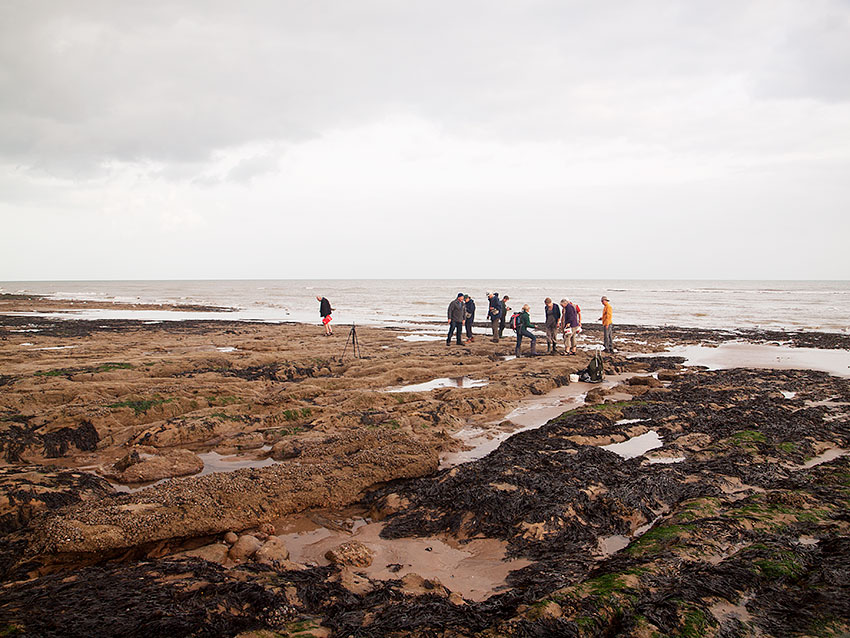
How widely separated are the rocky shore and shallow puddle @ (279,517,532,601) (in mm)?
33

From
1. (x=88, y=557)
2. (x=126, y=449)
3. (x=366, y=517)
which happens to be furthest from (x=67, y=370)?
(x=366, y=517)

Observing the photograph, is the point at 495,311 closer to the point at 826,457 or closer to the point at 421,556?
the point at 826,457

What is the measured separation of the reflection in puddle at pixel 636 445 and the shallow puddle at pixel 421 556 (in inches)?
144

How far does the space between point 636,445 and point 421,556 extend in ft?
16.1

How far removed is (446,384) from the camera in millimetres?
13734

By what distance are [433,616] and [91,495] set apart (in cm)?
450

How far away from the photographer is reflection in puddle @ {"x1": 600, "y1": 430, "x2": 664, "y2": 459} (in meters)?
7.89

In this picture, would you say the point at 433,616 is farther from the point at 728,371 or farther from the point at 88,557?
the point at 728,371

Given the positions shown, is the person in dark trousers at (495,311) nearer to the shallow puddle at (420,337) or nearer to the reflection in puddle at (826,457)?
the shallow puddle at (420,337)

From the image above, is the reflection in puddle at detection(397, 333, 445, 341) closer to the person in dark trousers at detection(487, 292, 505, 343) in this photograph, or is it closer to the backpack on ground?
the person in dark trousers at detection(487, 292, 505, 343)

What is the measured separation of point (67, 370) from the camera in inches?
479

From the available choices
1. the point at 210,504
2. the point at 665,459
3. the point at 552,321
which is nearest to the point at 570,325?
the point at 552,321

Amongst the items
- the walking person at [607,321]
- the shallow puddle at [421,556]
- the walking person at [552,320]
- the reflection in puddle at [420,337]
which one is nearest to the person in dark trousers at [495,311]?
the walking person at [552,320]

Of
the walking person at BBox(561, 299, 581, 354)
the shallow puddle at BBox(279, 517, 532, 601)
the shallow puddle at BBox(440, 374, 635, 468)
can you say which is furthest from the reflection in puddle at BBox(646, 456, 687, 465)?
the walking person at BBox(561, 299, 581, 354)
